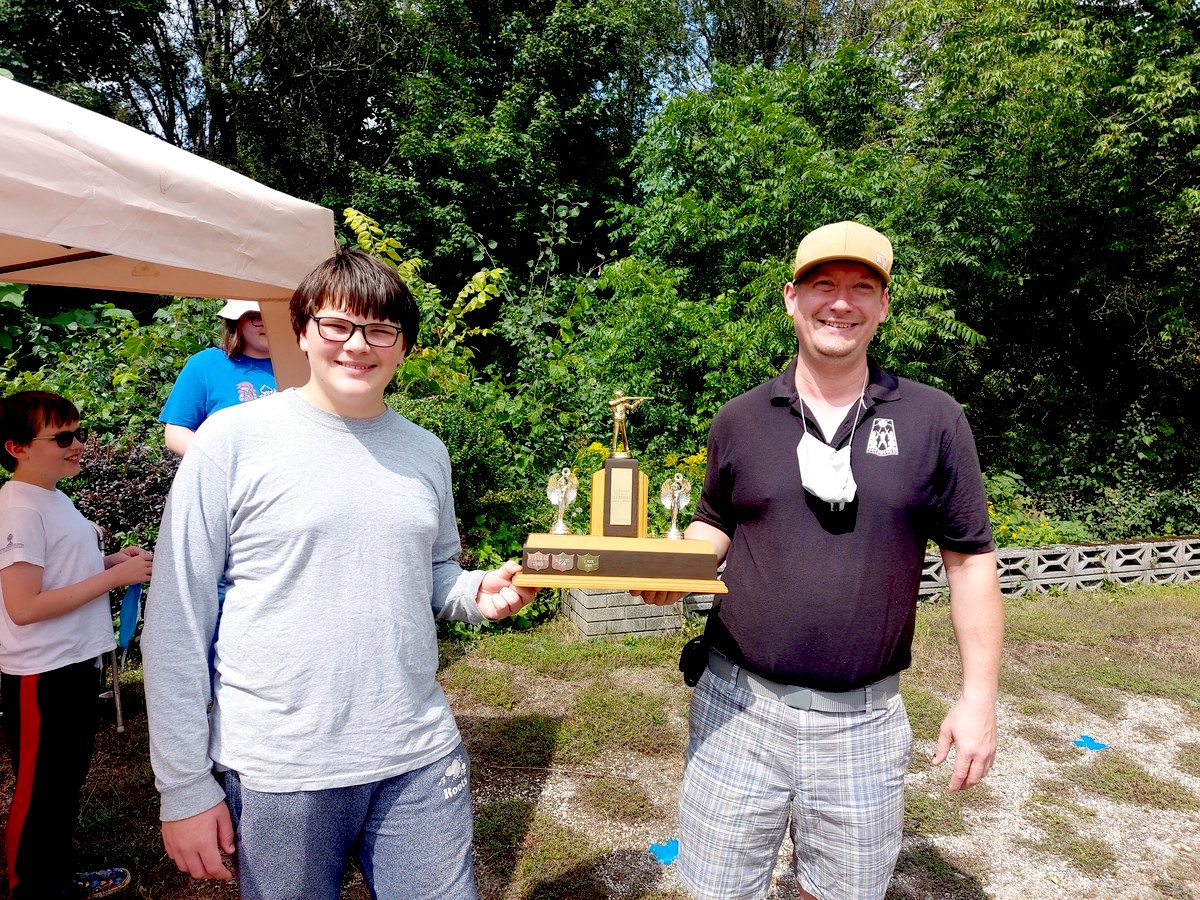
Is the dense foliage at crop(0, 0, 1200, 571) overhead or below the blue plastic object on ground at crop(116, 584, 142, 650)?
overhead

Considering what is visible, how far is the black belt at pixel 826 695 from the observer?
6.23ft

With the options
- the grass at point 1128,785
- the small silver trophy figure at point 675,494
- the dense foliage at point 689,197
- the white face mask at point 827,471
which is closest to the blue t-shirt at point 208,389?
the dense foliage at point 689,197

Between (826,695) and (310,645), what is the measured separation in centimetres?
128

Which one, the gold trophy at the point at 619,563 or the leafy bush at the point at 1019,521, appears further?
the leafy bush at the point at 1019,521

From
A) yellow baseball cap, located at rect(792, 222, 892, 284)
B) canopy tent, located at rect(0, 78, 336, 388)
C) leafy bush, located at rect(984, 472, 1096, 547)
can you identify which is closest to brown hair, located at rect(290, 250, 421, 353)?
canopy tent, located at rect(0, 78, 336, 388)

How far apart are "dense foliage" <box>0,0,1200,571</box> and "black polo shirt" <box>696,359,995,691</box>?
399 centimetres

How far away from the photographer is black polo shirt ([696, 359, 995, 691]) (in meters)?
1.87

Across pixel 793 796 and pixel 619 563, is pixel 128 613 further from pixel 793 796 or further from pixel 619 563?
pixel 793 796

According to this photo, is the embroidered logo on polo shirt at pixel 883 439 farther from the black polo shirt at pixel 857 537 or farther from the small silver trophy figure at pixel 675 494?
the small silver trophy figure at pixel 675 494

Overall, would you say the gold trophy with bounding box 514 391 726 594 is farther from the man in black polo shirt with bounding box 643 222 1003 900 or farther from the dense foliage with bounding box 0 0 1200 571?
the dense foliage with bounding box 0 0 1200 571

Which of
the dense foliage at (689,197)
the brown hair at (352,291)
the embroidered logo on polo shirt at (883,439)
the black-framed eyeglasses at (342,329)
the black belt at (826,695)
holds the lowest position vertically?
the black belt at (826,695)

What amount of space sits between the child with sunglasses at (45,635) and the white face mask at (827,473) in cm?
223

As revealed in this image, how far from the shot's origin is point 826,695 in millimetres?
1904

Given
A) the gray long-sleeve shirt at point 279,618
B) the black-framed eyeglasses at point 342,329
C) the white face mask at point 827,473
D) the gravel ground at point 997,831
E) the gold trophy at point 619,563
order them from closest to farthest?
1. the gray long-sleeve shirt at point 279,618
2. the black-framed eyeglasses at point 342,329
3. the white face mask at point 827,473
4. the gold trophy at point 619,563
5. the gravel ground at point 997,831
